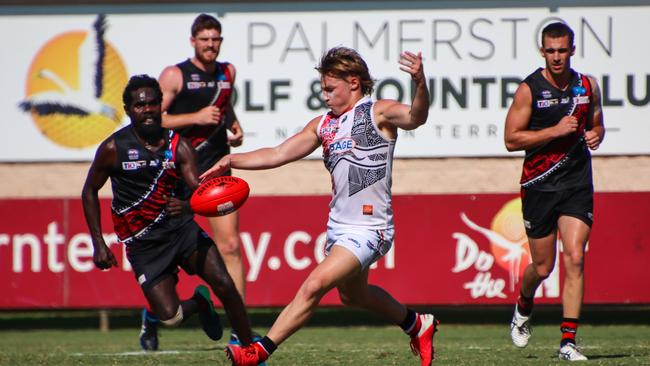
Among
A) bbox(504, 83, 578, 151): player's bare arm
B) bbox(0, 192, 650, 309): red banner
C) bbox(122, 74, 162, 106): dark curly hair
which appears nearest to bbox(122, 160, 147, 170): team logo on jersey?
bbox(122, 74, 162, 106): dark curly hair

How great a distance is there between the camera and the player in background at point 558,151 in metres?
8.98

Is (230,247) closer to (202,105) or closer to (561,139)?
(202,105)

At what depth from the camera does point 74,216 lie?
13578 millimetres

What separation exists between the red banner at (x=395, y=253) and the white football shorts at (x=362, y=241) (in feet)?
19.2

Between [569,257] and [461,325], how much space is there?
5.27 m

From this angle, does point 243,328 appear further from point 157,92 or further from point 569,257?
point 569,257

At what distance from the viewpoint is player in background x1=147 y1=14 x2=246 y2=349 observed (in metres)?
9.99

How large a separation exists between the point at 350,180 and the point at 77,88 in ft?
30.4

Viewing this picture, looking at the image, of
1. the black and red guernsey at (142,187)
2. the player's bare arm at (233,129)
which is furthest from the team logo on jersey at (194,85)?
the black and red guernsey at (142,187)

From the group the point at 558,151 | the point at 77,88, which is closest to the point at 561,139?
the point at 558,151

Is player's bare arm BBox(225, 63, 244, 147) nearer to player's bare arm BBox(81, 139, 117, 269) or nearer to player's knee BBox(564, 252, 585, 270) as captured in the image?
player's bare arm BBox(81, 139, 117, 269)

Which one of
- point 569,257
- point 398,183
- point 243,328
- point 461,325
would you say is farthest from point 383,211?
point 398,183

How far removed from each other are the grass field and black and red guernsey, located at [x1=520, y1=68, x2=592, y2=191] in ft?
4.42

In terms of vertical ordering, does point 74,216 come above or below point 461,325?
above
